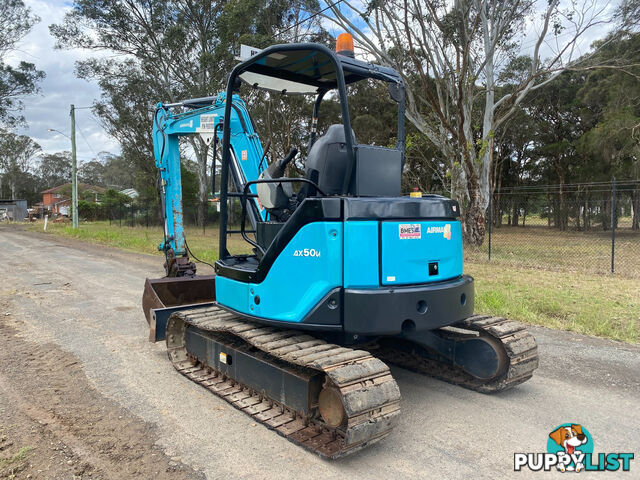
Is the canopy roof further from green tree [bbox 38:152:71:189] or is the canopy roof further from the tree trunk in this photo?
green tree [bbox 38:152:71:189]

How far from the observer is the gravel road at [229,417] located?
3.35 meters

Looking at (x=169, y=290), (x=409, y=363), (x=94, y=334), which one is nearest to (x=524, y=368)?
(x=409, y=363)

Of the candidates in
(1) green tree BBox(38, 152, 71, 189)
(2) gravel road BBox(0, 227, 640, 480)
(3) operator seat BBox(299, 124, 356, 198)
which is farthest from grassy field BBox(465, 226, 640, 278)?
(1) green tree BBox(38, 152, 71, 189)

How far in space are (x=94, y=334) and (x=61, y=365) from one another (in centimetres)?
124

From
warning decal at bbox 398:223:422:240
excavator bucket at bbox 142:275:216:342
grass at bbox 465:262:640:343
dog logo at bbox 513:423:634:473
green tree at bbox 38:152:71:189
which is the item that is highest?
green tree at bbox 38:152:71:189

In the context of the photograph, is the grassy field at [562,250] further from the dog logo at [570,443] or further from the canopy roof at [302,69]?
the canopy roof at [302,69]

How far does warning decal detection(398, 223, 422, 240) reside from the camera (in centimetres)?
378

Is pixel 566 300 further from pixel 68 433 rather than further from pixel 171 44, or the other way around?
pixel 171 44

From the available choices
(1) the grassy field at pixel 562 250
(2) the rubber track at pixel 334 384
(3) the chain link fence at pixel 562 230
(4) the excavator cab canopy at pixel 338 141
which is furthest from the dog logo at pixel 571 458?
(3) the chain link fence at pixel 562 230

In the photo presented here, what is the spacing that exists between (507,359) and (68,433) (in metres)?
3.63

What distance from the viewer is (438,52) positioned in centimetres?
1602

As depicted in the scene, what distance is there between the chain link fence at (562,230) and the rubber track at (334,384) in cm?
1118

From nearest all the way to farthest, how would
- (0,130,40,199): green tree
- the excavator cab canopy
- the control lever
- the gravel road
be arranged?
1. the gravel road
2. the excavator cab canopy
3. the control lever
4. (0,130,40,199): green tree

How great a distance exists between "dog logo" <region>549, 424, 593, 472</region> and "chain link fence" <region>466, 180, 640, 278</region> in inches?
419
